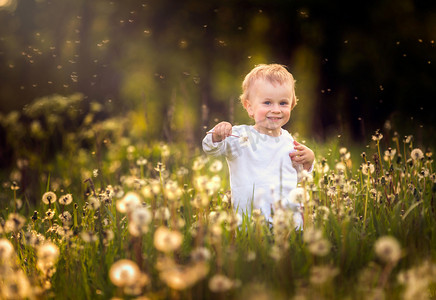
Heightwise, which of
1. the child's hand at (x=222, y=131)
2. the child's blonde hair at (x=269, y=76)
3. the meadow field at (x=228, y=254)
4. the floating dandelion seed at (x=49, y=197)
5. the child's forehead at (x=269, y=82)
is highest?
the child's blonde hair at (x=269, y=76)

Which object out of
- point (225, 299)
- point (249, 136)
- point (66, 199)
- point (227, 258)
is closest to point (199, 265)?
point (225, 299)

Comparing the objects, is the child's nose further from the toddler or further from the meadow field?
the meadow field

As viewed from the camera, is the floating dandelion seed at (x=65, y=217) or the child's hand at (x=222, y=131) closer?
the floating dandelion seed at (x=65, y=217)

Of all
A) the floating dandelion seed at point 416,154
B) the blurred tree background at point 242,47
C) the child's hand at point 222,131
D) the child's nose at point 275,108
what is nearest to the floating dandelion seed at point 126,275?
the child's hand at point 222,131

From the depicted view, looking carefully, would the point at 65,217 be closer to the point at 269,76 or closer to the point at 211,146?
the point at 211,146

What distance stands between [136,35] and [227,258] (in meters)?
8.74

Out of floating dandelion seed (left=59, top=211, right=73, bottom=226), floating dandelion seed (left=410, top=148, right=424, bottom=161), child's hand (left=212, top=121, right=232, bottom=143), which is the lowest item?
floating dandelion seed (left=59, top=211, right=73, bottom=226)

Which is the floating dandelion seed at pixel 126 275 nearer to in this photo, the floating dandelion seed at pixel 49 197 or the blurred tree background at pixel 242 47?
the floating dandelion seed at pixel 49 197

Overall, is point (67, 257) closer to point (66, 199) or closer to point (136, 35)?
point (66, 199)

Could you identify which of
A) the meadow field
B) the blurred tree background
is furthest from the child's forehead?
the blurred tree background

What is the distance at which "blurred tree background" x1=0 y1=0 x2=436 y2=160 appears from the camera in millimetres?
9062

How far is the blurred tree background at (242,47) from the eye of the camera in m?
9.06

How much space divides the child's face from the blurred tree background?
5.21 metres

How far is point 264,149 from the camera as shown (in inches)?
140
